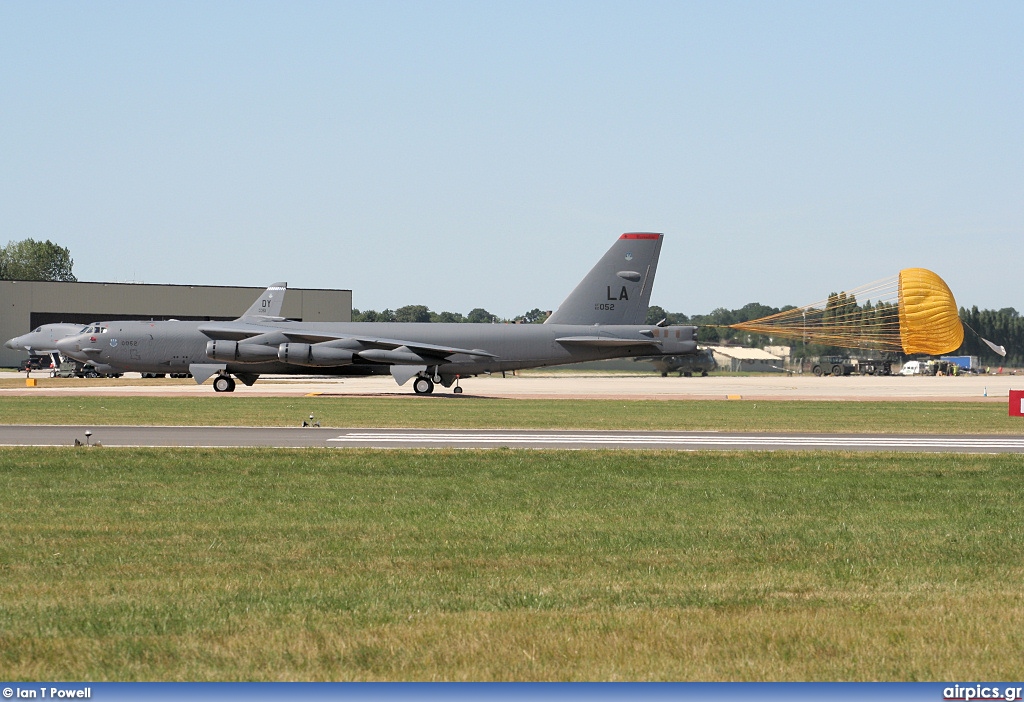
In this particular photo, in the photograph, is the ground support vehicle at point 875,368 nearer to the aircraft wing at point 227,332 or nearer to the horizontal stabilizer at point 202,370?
the aircraft wing at point 227,332

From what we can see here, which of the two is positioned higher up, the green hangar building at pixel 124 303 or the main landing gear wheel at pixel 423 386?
the green hangar building at pixel 124 303

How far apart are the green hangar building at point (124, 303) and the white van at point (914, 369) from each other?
5850 cm

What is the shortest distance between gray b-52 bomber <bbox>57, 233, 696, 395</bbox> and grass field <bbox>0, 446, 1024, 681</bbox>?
32.8 meters

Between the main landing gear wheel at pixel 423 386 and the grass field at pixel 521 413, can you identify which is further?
the main landing gear wheel at pixel 423 386

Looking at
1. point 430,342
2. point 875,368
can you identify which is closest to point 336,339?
point 430,342

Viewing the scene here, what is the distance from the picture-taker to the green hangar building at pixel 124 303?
329ft

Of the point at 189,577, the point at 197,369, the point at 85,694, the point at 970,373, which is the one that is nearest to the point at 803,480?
the point at 189,577

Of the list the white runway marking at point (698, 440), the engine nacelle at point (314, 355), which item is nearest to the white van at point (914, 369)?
the engine nacelle at point (314, 355)

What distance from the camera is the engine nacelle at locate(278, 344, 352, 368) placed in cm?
4978

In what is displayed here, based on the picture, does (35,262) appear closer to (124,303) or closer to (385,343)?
(124,303)

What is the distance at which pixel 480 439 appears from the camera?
2464cm

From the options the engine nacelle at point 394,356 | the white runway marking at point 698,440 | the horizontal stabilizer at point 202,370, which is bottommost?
the white runway marking at point 698,440

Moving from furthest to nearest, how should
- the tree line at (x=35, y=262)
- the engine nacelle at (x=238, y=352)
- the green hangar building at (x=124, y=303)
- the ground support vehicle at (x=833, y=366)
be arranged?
the tree line at (x=35, y=262) < the ground support vehicle at (x=833, y=366) < the green hangar building at (x=124, y=303) < the engine nacelle at (x=238, y=352)

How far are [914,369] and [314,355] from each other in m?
81.4
